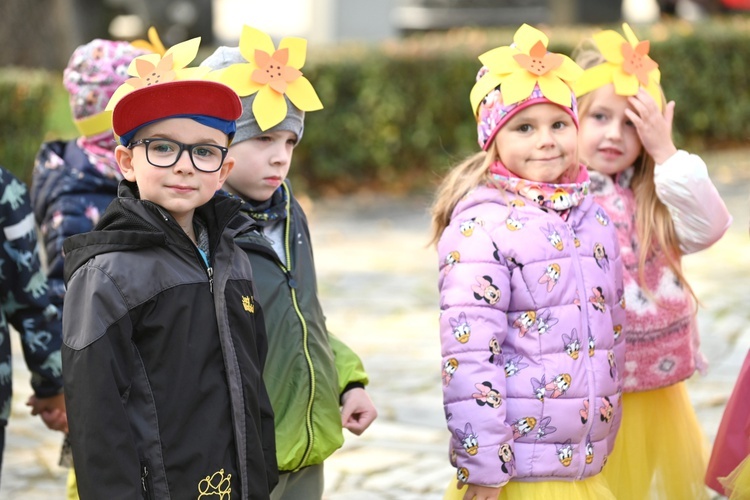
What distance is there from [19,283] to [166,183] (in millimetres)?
1038

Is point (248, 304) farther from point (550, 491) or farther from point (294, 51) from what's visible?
point (550, 491)

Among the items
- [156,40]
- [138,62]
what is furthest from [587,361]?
[156,40]

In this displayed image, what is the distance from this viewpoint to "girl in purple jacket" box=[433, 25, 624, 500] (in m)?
3.29

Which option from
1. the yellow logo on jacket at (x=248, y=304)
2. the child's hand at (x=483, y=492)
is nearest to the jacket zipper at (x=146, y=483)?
the yellow logo on jacket at (x=248, y=304)

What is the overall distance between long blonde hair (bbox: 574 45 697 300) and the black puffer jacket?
5.42 feet

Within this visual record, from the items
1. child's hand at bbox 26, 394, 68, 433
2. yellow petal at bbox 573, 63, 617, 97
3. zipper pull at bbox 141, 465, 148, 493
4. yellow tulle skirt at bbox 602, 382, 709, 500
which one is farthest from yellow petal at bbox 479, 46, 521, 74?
child's hand at bbox 26, 394, 68, 433

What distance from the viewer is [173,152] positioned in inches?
113

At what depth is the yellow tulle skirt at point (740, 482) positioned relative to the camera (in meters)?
3.60

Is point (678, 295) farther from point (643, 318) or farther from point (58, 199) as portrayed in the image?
point (58, 199)

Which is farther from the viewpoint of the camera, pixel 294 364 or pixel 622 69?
pixel 622 69

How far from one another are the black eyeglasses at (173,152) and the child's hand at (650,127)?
171 cm

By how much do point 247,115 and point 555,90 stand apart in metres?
0.93

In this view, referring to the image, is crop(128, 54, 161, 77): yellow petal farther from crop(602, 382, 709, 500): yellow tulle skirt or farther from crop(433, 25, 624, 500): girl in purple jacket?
crop(602, 382, 709, 500): yellow tulle skirt

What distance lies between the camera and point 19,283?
11.9ft
